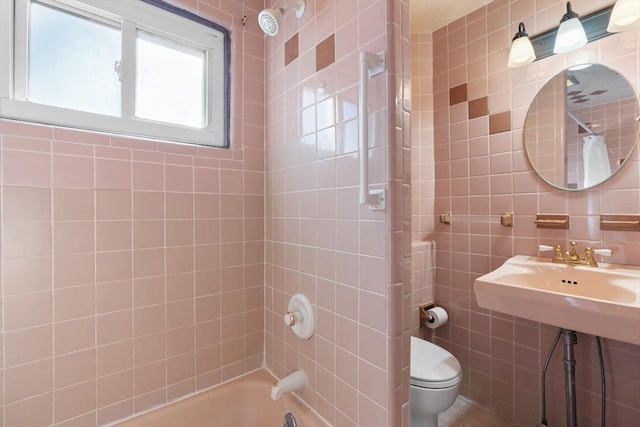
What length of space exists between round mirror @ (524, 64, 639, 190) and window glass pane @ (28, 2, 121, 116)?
2066 millimetres

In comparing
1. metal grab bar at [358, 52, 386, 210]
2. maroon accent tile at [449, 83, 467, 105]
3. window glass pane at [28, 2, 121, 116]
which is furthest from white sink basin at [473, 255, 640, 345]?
window glass pane at [28, 2, 121, 116]

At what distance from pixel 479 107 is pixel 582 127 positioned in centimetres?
52

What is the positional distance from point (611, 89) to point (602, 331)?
1.15m

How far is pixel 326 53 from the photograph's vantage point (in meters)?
1.03

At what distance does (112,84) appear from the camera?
1.12 m

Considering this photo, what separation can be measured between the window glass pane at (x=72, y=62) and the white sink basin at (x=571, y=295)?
68.3 inches

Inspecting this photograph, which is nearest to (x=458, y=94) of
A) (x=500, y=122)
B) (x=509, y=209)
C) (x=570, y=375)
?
(x=500, y=122)

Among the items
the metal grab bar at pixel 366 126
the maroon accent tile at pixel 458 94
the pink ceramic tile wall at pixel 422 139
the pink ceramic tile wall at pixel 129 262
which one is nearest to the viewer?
the metal grab bar at pixel 366 126

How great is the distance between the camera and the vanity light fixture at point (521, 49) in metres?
1.46

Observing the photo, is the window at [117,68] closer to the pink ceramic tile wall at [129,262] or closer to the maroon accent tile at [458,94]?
the pink ceramic tile wall at [129,262]

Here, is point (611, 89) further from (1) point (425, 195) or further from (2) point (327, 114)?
(2) point (327, 114)

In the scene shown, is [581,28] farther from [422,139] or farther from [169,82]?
[169,82]

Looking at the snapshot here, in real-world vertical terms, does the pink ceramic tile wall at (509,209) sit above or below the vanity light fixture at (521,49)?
below

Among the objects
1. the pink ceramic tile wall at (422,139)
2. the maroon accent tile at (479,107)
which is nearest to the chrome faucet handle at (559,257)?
the pink ceramic tile wall at (422,139)
